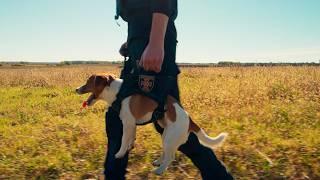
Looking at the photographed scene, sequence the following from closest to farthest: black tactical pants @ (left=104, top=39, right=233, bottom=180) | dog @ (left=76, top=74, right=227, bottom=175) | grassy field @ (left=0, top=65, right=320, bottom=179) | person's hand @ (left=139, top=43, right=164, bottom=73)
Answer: person's hand @ (left=139, top=43, right=164, bottom=73), dog @ (left=76, top=74, right=227, bottom=175), black tactical pants @ (left=104, top=39, right=233, bottom=180), grassy field @ (left=0, top=65, right=320, bottom=179)

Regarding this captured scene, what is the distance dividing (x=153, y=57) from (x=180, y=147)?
0.96m

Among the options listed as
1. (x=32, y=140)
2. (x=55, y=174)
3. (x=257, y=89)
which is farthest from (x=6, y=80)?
Answer: (x=55, y=174)

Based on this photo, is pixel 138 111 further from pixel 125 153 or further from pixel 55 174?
pixel 55 174

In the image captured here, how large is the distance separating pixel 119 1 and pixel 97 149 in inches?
105

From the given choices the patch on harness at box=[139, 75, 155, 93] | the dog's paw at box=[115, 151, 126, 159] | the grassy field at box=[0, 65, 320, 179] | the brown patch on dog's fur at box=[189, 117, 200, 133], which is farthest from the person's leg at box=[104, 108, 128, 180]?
the grassy field at box=[0, 65, 320, 179]

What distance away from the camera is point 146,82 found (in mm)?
3469

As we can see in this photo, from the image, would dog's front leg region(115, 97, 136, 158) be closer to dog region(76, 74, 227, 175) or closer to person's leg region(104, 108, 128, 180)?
dog region(76, 74, 227, 175)

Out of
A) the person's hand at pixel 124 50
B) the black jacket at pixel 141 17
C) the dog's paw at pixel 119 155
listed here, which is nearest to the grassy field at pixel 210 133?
the dog's paw at pixel 119 155

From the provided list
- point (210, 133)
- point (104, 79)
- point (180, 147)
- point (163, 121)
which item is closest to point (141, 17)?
point (104, 79)

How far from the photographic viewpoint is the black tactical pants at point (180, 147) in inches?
142

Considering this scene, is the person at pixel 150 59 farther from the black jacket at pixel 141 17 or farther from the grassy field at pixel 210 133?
the grassy field at pixel 210 133

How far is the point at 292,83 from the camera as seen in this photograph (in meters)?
11.6

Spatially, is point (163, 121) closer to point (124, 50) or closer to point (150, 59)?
point (150, 59)

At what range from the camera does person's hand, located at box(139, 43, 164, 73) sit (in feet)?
10.7
